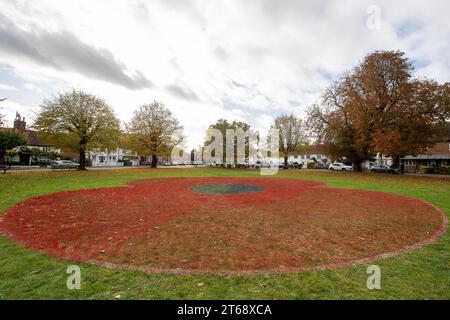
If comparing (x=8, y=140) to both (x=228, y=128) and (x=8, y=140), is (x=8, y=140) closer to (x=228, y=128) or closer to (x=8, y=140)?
(x=8, y=140)

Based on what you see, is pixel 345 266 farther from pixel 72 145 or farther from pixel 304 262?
pixel 72 145

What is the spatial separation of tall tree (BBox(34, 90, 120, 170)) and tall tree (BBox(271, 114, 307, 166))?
3737 cm

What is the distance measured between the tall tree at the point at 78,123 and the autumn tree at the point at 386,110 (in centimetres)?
3612

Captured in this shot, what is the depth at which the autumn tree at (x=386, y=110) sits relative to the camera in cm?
2948

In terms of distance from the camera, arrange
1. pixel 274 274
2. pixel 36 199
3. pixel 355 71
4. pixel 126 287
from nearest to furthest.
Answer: pixel 126 287, pixel 274 274, pixel 36 199, pixel 355 71

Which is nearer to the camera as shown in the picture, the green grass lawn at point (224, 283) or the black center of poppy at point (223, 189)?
Answer: the green grass lawn at point (224, 283)

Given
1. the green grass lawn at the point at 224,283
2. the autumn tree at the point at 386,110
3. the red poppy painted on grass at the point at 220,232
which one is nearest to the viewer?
the green grass lawn at the point at 224,283

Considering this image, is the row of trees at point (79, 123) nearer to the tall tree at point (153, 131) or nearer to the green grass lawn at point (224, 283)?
the tall tree at point (153, 131)

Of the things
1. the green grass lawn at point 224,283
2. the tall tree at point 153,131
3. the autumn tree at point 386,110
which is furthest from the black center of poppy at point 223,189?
the tall tree at point 153,131

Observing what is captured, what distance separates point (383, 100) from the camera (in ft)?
103

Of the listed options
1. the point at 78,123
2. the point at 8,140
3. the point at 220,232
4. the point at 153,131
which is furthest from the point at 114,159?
the point at 220,232

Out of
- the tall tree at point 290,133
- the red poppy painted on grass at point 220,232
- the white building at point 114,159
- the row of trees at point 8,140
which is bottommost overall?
the red poppy painted on grass at point 220,232

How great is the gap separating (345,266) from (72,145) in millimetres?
39584
